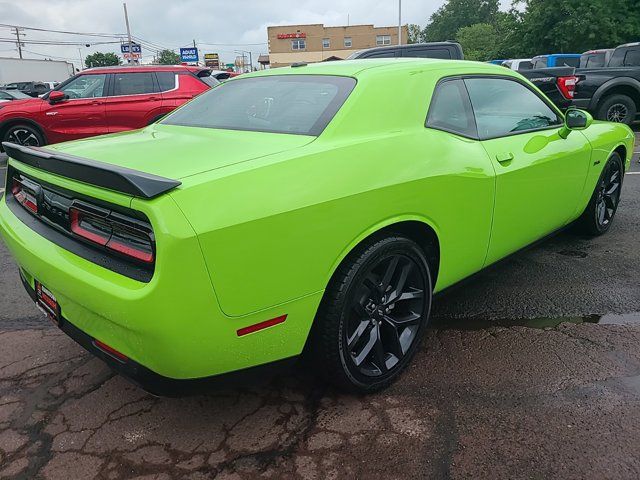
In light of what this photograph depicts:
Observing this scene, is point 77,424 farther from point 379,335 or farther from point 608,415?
point 608,415

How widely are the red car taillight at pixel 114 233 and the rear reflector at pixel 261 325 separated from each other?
Answer: 1.37 ft

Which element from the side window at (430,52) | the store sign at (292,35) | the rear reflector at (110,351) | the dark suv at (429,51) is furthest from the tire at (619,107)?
the store sign at (292,35)

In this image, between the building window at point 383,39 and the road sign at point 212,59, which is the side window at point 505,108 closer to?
the building window at point 383,39

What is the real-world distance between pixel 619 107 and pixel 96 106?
10.1 meters

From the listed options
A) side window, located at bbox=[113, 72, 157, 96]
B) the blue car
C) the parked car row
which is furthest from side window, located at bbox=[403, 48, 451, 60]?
the blue car

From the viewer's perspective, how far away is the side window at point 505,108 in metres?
3.01

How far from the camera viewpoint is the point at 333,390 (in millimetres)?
2508

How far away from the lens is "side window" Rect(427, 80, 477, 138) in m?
2.71

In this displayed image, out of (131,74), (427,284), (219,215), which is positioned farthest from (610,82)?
(219,215)

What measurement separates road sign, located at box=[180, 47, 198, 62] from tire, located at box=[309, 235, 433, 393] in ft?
189

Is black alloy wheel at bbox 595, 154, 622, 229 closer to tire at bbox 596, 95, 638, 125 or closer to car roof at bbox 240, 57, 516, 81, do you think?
car roof at bbox 240, 57, 516, 81

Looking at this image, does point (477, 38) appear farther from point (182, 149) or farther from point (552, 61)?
point (182, 149)

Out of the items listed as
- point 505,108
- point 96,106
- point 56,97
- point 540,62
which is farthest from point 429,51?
point 540,62

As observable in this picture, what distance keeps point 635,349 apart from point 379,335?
1.52m
